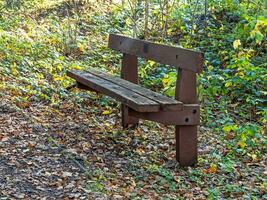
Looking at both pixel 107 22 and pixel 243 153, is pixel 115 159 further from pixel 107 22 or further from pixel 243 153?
pixel 107 22

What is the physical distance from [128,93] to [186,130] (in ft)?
2.31

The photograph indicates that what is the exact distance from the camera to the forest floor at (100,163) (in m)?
3.76

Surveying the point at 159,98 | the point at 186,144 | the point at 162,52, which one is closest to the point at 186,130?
the point at 186,144

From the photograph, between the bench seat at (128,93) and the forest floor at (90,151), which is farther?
the bench seat at (128,93)

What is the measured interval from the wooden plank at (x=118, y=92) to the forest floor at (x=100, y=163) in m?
0.58

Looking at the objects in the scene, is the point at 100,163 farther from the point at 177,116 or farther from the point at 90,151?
the point at 177,116

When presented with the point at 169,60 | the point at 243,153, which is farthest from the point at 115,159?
the point at 243,153

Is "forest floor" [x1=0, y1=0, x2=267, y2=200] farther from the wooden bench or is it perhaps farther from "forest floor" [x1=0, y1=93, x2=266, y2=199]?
the wooden bench

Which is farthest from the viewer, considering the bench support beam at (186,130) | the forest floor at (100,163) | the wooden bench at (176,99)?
the bench support beam at (186,130)

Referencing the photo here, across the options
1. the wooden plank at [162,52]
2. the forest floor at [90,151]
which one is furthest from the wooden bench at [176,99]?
the forest floor at [90,151]

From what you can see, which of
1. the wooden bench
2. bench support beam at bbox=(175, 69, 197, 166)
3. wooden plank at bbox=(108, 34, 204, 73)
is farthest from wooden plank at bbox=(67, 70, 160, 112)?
wooden plank at bbox=(108, 34, 204, 73)

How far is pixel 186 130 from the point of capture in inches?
176

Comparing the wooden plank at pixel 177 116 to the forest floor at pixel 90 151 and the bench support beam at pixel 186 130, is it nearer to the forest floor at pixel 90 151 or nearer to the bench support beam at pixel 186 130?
the bench support beam at pixel 186 130

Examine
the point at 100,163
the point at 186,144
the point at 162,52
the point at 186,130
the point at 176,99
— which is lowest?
the point at 100,163
